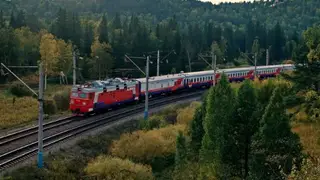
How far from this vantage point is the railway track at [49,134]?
27344 mm

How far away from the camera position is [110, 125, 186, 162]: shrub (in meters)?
31.2

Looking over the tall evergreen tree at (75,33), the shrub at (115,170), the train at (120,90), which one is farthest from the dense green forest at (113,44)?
the shrub at (115,170)

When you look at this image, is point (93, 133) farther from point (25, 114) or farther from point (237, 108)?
point (237, 108)

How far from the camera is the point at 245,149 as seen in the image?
24.8 meters

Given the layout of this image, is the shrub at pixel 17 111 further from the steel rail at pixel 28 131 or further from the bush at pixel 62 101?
the steel rail at pixel 28 131

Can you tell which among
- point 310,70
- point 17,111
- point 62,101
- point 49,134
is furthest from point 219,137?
point 62,101

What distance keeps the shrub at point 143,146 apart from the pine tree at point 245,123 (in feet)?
26.7

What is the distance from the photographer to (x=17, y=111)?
1654 inches

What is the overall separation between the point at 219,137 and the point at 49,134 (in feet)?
46.7

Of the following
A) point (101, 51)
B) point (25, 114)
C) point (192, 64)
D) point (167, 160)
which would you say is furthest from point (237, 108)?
point (192, 64)

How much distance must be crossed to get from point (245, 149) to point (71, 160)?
→ 10.9m

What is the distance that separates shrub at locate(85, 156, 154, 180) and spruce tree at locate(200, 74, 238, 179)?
12.2 ft

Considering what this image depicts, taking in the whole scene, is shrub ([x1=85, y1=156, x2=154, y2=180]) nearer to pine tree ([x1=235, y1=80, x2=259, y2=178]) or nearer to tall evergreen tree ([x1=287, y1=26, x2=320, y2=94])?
pine tree ([x1=235, y1=80, x2=259, y2=178])

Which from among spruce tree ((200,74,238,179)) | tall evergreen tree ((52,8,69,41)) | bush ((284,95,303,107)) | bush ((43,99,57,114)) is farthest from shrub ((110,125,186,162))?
tall evergreen tree ((52,8,69,41))
